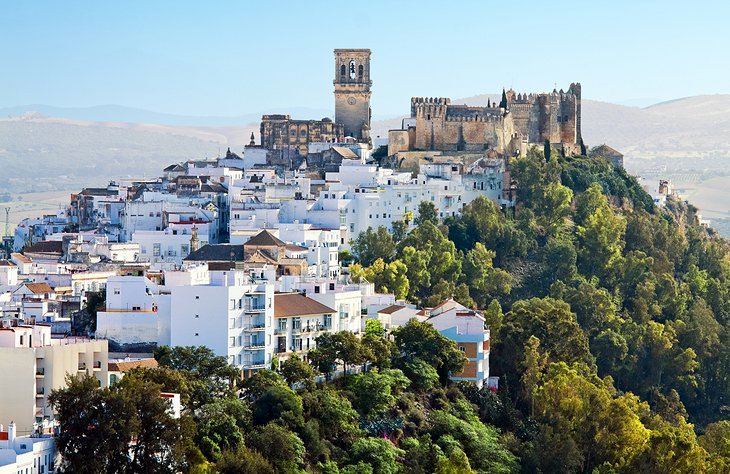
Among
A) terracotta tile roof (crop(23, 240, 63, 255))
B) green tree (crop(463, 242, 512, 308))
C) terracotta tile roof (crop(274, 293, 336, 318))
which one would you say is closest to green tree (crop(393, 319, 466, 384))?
terracotta tile roof (crop(274, 293, 336, 318))

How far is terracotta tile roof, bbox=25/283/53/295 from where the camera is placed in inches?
2579

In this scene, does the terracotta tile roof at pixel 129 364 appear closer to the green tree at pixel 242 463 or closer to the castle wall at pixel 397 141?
the green tree at pixel 242 463

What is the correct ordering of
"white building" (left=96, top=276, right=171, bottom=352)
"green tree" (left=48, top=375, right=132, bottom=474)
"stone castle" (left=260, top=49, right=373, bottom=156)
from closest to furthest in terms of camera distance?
1. "green tree" (left=48, top=375, right=132, bottom=474)
2. "white building" (left=96, top=276, right=171, bottom=352)
3. "stone castle" (left=260, top=49, right=373, bottom=156)

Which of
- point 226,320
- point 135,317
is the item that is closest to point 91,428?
point 226,320

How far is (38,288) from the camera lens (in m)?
66.1

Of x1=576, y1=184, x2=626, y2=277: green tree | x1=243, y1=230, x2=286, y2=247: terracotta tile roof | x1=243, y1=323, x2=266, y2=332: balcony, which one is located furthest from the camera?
x1=576, y1=184, x2=626, y2=277: green tree

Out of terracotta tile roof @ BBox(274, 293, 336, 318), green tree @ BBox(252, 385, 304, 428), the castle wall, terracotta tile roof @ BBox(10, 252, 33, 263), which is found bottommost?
green tree @ BBox(252, 385, 304, 428)

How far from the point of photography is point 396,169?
9694cm

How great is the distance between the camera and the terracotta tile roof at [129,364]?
54128mm

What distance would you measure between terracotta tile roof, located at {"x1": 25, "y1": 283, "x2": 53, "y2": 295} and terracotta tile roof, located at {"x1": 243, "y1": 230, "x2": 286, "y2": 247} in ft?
30.0

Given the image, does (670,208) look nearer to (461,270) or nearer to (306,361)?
(461,270)

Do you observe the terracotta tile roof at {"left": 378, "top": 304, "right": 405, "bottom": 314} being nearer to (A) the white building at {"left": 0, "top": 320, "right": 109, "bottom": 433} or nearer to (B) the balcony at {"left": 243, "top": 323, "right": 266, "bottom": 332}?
(B) the balcony at {"left": 243, "top": 323, "right": 266, "bottom": 332}

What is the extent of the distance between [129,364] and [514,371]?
20.9 meters

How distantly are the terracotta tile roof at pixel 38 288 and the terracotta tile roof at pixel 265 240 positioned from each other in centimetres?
916
